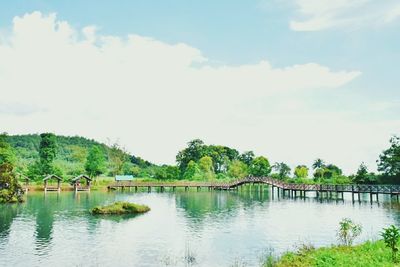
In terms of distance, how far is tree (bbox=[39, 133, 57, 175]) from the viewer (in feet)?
278

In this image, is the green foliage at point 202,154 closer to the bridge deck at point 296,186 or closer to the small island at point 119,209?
the bridge deck at point 296,186

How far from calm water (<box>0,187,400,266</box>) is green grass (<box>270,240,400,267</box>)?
4.52m

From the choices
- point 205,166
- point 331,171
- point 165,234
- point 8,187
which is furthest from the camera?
point 331,171

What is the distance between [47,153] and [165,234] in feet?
201

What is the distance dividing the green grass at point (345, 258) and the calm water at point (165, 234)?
4516 mm

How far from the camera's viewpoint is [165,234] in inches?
1235

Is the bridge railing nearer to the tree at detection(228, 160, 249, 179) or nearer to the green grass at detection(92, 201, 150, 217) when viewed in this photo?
the tree at detection(228, 160, 249, 179)

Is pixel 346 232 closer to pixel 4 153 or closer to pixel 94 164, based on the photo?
pixel 4 153

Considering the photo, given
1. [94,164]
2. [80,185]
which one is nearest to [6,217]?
[80,185]

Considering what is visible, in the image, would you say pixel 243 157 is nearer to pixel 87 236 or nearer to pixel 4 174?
pixel 4 174

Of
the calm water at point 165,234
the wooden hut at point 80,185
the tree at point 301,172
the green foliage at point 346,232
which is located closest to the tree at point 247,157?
the tree at point 301,172

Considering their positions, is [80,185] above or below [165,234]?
above

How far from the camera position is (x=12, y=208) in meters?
47.1

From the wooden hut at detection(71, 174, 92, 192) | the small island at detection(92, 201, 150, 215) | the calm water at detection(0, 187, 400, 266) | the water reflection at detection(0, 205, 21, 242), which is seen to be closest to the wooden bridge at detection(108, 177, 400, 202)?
the wooden hut at detection(71, 174, 92, 192)
